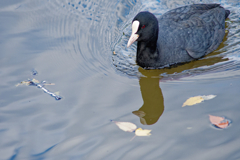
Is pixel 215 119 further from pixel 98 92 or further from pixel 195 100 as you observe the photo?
pixel 98 92

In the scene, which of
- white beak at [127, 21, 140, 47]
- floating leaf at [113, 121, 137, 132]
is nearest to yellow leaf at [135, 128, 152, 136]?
floating leaf at [113, 121, 137, 132]

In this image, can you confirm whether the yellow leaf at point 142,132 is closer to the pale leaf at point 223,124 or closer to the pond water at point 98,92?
the pond water at point 98,92

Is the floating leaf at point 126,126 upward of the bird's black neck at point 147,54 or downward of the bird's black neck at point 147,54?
downward

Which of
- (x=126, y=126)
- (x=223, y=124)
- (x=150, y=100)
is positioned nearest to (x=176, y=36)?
(x=150, y=100)

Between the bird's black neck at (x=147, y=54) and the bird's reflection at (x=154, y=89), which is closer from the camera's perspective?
the bird's reflection at (x=154, y=89)

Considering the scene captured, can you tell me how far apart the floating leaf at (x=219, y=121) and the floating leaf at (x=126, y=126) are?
0.92 metres

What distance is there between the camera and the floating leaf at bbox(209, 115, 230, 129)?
3.23 m

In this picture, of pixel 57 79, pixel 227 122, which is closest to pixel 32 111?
pixel 57 79

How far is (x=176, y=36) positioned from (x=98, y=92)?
1.59m

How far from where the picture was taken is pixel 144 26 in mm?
3984

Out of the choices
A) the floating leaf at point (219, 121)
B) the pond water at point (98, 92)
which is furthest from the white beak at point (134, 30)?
the floating leaf at point (219, 121)

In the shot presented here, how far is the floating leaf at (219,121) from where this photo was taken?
323cm

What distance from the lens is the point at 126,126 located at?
10.9 ft

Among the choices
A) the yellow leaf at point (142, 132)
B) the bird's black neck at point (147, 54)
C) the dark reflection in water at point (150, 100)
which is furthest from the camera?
the bird's black neck at point (147, 54)
